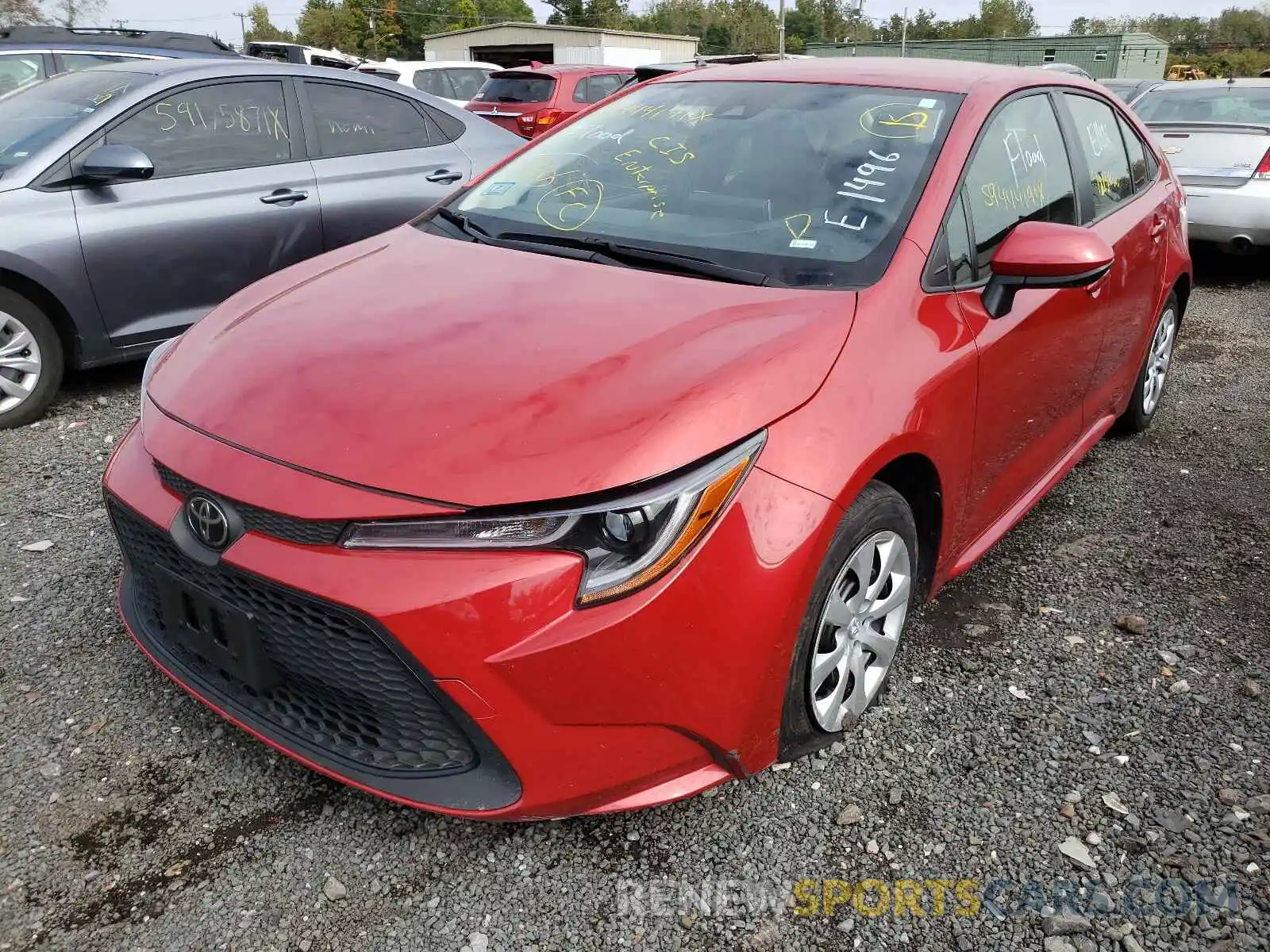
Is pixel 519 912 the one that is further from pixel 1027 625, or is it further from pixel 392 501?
pixel 1027 625

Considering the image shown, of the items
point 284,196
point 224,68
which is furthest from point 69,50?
point 284,196

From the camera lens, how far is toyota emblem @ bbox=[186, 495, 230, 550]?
6.27 ft

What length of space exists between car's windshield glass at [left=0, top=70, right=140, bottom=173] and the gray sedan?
0.04ft

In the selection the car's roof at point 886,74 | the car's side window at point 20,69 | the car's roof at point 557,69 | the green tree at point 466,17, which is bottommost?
the car's roof at point 886,74

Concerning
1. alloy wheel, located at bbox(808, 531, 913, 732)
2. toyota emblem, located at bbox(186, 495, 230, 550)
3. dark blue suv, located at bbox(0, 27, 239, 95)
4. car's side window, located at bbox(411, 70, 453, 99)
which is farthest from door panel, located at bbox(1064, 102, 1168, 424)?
car's side window, located at bbox(411, 70, 453, 99)

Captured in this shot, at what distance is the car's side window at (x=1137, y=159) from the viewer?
3873 mm

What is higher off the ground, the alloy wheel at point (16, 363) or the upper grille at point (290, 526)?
the upper grille at point (290, 526)

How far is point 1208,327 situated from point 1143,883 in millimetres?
5490

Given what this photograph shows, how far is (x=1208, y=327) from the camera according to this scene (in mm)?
6469

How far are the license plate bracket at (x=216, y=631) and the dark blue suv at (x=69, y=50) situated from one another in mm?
6179

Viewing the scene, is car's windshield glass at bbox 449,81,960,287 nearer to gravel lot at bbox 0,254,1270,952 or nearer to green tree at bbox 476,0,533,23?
gravel lot at bbox 0,254,1270,952

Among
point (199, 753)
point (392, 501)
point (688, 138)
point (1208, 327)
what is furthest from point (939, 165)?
point (1208, 327)

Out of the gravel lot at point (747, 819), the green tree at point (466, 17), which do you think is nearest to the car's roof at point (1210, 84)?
the gravel lot at point (747, 819)

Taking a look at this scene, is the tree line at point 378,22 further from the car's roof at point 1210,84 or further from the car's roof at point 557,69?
the car's roof at point 1210,84
